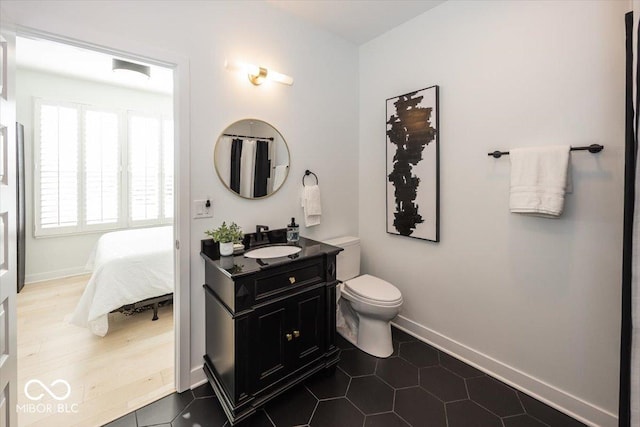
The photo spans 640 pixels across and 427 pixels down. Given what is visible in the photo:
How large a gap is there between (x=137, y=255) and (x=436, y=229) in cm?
261

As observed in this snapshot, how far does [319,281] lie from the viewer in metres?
1.86

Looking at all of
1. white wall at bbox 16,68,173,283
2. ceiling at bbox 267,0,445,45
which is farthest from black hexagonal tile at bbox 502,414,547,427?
white wall at bbox 16,68,173,283

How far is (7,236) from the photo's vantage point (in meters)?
1.18

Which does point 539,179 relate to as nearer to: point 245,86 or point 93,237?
point 245,86

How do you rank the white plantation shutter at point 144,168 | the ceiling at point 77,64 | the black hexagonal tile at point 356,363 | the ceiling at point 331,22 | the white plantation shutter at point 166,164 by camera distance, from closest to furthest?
the black hexagonal tile at point 356,363 < the ceiling at point 331,22 < the ceiling at point 77,64 < the white plantation shutter at point 144,168 < the white plantation shutter at point 166,164

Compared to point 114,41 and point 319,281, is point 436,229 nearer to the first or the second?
point 319,281

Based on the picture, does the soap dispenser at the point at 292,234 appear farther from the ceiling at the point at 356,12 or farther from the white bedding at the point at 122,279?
the ceiling at the point at 356,12

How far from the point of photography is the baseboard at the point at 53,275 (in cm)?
360

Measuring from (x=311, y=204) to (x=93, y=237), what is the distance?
3603mm

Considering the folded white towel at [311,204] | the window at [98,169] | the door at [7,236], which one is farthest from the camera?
the window at [98,169]

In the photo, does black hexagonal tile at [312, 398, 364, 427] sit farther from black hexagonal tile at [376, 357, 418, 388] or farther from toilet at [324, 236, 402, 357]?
toilet at [324, 236, 402, 357]

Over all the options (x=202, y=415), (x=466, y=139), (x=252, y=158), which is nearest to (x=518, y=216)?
(x=466, y=139)

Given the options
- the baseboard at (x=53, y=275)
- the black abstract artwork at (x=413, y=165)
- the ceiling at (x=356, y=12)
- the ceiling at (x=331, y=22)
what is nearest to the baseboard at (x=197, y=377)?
the black abstract artwork at (x=413, y=165)

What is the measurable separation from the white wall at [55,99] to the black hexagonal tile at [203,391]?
131 inches
